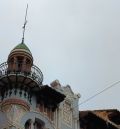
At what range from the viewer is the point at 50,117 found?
35594 millimetres

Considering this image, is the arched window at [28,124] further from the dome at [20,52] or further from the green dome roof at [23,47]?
the green dome roof at [23,47]

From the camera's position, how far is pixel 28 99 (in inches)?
1366

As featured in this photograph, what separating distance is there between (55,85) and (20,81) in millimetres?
3454

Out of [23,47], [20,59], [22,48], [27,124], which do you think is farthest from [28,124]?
[23,47]

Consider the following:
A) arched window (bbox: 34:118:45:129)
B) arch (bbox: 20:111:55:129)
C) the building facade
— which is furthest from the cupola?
arched window (bbox: 34:118:45:129)

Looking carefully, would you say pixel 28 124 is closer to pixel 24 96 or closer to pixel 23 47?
pixel 24 96

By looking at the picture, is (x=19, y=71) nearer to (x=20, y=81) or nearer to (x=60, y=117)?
(x=20, y=81)

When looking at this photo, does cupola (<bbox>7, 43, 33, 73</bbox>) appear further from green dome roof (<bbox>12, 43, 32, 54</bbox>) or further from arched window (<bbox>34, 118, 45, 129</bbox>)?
arched window (<bbox>34, 118, 45, 129</bbox>)

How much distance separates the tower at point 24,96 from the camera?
33438 mm

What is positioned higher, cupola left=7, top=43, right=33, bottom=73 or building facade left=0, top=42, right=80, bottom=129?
cupola left=7, top=43, right=33, bottom=73

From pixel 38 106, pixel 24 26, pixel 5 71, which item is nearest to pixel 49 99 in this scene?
pixel 38 106

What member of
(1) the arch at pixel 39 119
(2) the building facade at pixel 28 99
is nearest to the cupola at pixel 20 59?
(2) the building facade at pixel 28 99

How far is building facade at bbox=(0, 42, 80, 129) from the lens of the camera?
1324 inches

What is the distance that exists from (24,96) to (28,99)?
0.34 metres
